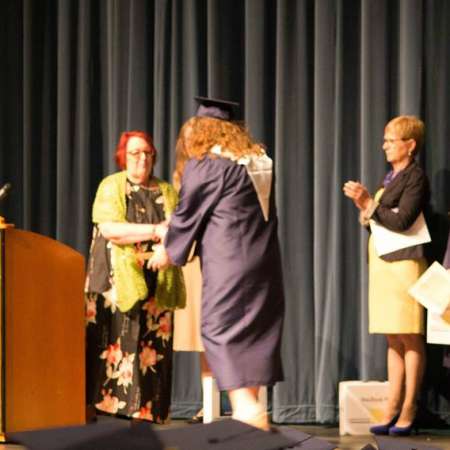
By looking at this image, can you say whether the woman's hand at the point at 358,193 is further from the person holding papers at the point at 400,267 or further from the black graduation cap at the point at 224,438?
the black graduation cap at the point at 224,438

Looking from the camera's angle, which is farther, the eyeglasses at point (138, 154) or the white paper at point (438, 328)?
the white paper at point (438, 328)

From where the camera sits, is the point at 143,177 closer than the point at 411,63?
Yes

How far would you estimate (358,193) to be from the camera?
510 cm

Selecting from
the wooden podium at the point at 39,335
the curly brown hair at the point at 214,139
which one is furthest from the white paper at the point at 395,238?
the wooden podium at the point at 39,335

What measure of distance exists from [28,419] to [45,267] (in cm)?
64

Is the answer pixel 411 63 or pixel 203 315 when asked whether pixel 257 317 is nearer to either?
pixel 203 315

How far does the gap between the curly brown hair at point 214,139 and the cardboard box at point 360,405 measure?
176cm

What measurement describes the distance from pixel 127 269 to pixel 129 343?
352 mm

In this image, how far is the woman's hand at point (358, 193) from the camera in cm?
A: 507

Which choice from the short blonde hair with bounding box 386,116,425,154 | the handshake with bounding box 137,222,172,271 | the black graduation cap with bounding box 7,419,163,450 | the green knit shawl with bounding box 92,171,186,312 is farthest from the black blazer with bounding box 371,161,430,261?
the black graduation cap with bounding box 7,419,163,450

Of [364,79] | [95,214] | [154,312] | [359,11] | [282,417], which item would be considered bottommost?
[282,417]

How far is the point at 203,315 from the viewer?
3.86 metres

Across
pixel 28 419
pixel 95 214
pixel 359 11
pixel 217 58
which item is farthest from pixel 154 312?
pixel 359 11

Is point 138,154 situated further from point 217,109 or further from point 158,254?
point 158,254
